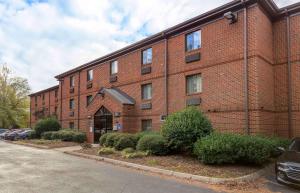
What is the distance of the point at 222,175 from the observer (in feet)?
36.4

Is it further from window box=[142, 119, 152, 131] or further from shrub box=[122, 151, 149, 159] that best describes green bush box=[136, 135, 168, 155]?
window box=[142, 119, 152, 131]

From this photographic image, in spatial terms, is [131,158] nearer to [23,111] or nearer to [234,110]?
[234,110]

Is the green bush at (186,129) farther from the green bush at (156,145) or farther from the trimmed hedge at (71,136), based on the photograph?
the trimmed hedge at (71,136)

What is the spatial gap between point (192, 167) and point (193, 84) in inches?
310

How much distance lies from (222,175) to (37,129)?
26542mm

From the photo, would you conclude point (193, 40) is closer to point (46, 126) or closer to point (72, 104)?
point (72, 104)

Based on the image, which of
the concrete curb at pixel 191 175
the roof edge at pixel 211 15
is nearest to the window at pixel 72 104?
the roof edge at pixel 211 15

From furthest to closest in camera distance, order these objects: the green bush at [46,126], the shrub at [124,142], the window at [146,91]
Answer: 1. the green bush at [46,126]
2. the window at [146,91]
3. the shrub at [124,142]

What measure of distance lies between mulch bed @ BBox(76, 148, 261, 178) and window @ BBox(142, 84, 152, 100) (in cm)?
813

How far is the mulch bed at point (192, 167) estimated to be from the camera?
1147cm

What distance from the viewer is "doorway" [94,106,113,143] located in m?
25.4

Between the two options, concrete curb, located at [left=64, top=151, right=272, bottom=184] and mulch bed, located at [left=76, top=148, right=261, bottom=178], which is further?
mulch bed, located at [left=76, top=148, right=261, bottom=178]

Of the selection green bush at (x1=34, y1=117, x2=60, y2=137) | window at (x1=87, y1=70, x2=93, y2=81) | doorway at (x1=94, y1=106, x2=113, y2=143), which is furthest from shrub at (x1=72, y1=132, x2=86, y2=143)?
green bush at (x1=34, y1=117, x2=60, y2=137)

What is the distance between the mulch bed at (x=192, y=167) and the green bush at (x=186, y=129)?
710 millimetres
